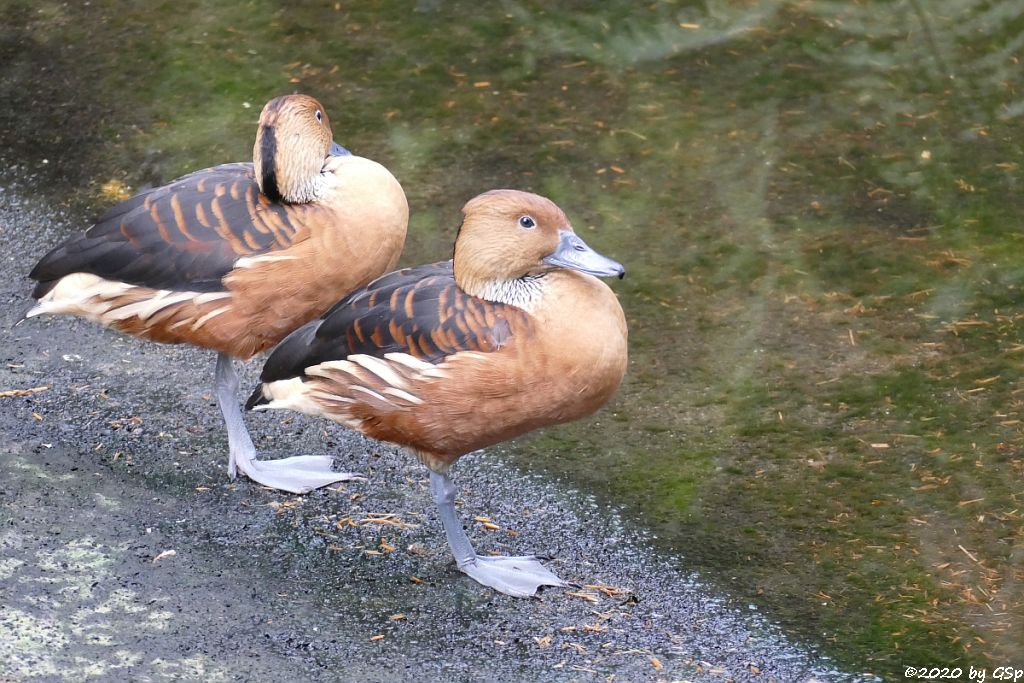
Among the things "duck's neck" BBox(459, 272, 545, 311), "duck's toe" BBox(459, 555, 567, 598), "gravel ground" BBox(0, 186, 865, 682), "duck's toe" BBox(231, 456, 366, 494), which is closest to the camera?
"gravel ground" BBox(0, 186, 865, 682)

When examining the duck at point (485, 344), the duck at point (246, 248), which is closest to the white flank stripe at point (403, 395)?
the duck at point (485, 344)

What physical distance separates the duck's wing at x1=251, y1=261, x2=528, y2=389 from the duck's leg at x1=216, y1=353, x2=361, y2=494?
0.42m

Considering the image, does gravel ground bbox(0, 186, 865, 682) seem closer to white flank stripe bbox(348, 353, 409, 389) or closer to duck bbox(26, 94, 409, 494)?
duck bbox(26, 94, 409, 494)

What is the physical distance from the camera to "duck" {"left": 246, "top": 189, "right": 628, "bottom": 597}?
14.0ft

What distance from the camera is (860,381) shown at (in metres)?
5.61

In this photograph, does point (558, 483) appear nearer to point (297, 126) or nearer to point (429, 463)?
point (429, 463)

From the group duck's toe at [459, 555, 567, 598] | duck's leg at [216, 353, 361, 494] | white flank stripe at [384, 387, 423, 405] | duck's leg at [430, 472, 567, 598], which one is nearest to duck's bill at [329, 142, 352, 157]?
duck's leg at [216, 353, 361, 494]

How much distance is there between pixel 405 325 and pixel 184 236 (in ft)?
3.41

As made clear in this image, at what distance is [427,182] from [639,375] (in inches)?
76.0

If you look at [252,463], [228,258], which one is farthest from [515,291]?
[252,463]

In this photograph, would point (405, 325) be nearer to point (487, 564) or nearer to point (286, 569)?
point (487, 564)

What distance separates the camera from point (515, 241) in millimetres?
4324

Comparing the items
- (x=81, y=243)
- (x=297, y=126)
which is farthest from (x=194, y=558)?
(x=297, y=126)

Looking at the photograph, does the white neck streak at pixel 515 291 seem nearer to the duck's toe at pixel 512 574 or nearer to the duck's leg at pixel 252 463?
the duck's toe at pixel 512 574
